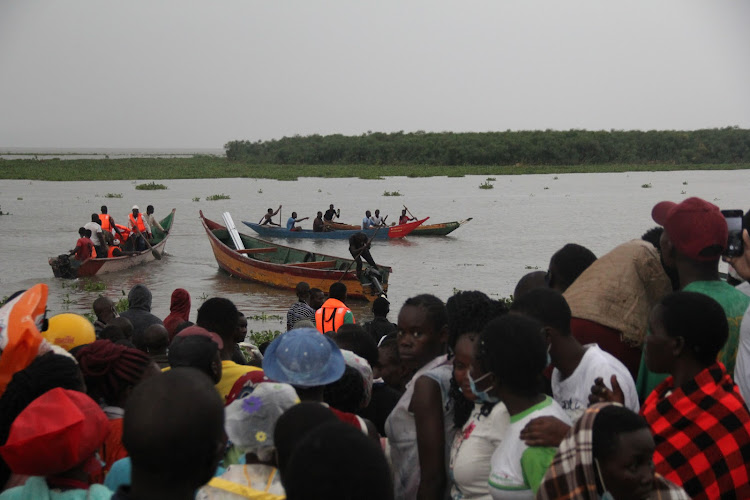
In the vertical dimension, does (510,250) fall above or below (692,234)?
below

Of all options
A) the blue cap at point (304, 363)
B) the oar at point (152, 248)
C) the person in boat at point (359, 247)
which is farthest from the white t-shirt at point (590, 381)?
the oar at point (152, 248)

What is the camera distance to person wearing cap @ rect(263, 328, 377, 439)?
2.93m

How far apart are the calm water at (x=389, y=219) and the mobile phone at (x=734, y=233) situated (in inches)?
413

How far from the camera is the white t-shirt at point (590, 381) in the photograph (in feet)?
9.62

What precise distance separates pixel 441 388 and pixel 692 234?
1276 mm

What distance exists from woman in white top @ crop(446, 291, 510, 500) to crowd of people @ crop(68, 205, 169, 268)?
16099 mm

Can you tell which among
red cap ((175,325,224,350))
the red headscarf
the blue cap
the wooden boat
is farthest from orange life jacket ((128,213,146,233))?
the blue cap

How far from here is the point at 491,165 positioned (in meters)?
76.6

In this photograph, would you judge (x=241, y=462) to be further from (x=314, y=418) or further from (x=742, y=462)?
(x=742, y=462)

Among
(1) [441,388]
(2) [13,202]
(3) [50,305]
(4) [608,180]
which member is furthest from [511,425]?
(4) [608,180]

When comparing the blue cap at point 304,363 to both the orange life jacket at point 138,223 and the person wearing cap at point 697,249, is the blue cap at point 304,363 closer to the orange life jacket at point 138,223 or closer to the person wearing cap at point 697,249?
the person wearing cap at point 697,249

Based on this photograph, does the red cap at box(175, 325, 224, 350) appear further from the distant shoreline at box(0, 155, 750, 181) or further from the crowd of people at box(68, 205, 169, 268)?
the distant shoreline at box(0, 155, 750, 181)

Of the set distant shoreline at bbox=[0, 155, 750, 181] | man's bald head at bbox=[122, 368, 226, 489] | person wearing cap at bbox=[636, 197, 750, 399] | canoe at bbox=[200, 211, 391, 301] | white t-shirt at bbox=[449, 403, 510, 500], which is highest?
person wearing cap at bbox=[636, 197, 750, 399]

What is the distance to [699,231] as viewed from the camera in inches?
128
